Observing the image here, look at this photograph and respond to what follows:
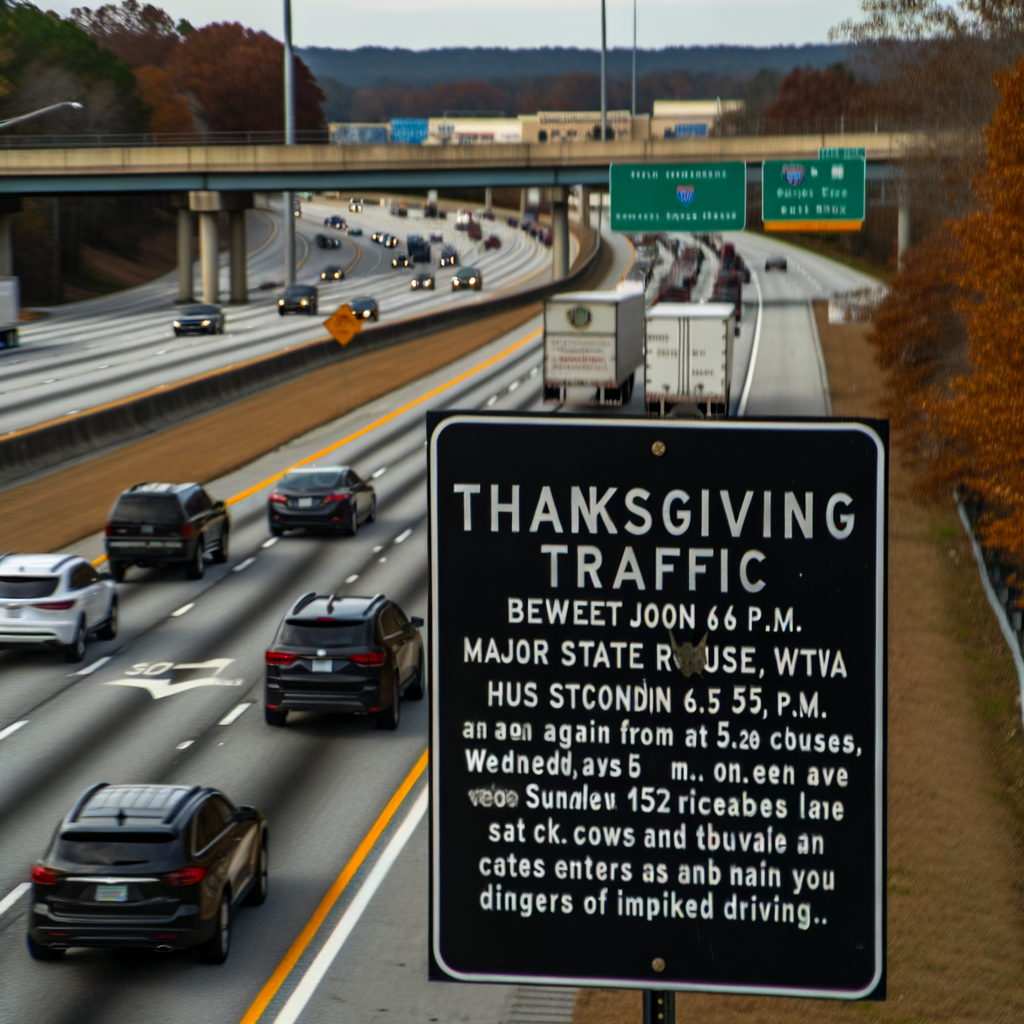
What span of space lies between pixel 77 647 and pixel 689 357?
32.0 meters

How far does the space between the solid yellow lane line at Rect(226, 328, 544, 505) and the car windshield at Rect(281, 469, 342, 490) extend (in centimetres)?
123

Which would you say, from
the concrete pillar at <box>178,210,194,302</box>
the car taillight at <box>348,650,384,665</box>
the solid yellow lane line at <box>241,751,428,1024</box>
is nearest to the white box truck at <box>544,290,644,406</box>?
the car taillight at <box>348,650,384,665</box>

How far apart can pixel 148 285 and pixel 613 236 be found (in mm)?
63438

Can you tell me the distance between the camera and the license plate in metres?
14.9

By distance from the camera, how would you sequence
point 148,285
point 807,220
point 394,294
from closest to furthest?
point 807,220 → point 394,294 → point 148,285

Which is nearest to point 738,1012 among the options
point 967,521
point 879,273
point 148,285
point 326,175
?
point 967,521


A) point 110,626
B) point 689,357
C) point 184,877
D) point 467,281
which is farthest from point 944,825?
point 467,281

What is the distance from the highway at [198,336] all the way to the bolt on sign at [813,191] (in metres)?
24.2

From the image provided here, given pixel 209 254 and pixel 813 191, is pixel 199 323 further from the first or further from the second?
pixel 813 191

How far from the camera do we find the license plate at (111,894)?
14.9m

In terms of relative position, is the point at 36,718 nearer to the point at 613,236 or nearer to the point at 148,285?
the point at 148,285

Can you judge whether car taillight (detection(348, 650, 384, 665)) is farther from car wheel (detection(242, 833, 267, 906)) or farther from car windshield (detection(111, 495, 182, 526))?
car windshield (detection(111, 495, 182, 526))

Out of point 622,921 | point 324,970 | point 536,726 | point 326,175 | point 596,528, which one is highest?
point 326,175

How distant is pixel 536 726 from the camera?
490 centimetres
